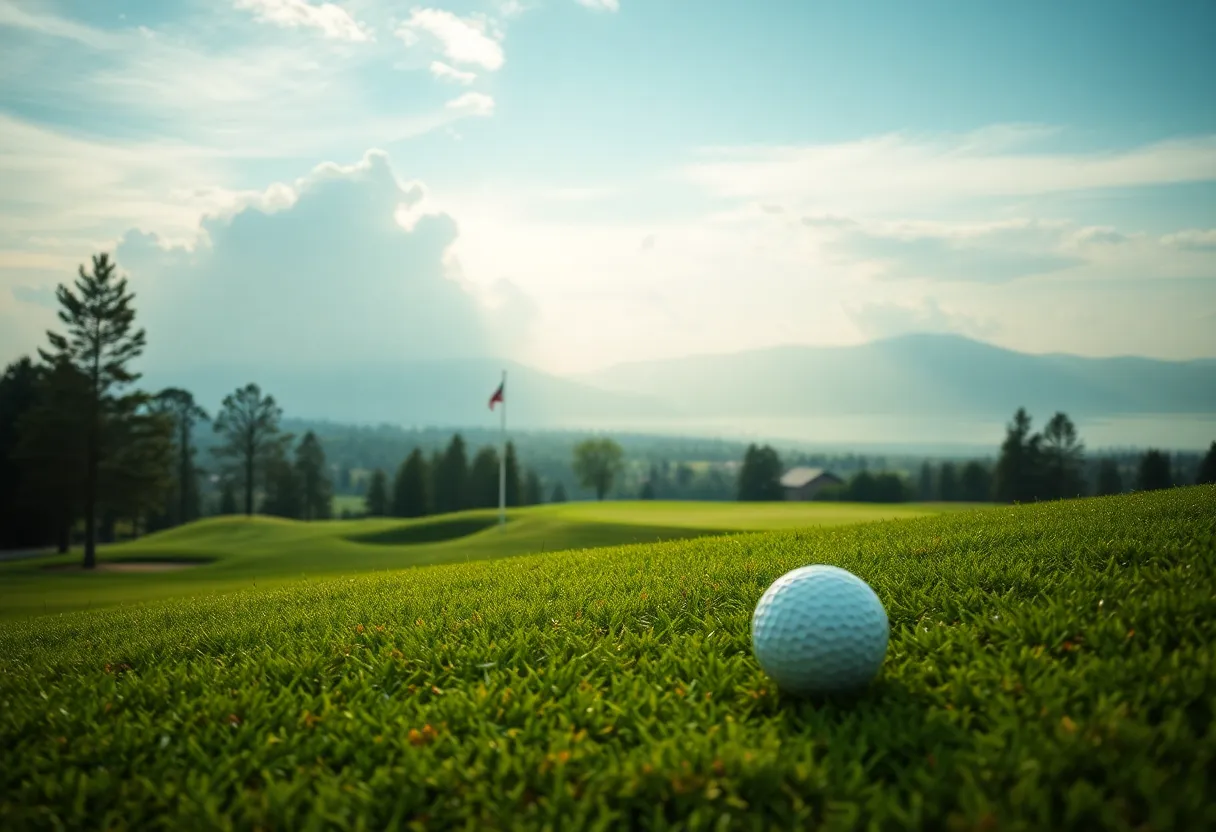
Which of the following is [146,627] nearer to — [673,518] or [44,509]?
[673,518]

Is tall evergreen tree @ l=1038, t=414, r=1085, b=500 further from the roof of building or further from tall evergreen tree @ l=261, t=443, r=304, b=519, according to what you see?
tall evergreen tree @ l=261, t=443, r=304, b=519

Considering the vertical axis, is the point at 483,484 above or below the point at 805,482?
above

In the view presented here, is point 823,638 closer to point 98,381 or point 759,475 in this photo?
point 98,381

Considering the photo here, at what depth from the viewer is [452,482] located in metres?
58.1

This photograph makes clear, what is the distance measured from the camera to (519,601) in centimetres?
794

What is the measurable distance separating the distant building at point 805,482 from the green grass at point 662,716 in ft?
233

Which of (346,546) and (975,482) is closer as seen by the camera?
(346,546)

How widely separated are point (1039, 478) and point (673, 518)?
33105 millimetres

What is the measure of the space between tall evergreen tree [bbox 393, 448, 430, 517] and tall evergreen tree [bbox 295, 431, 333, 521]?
419 inches

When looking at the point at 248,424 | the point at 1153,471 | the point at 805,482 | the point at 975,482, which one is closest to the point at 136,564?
the point at 248,424

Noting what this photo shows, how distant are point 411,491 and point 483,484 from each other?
5.33 meters

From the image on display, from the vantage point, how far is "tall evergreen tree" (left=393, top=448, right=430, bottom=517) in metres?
55.8

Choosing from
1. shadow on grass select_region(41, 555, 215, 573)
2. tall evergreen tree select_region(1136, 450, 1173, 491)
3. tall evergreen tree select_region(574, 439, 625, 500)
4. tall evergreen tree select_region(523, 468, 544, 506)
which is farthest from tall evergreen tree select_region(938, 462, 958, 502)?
shadow on grass select_region(41, 555, 215, 573)

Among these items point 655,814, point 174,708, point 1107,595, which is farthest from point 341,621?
point 1107,595
